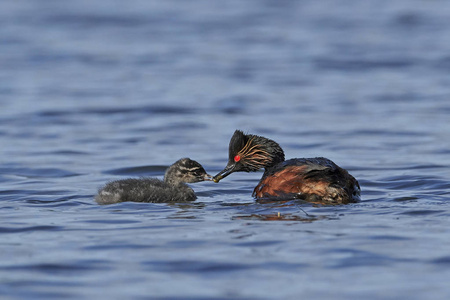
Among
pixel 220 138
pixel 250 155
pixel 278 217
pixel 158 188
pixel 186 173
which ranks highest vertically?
pixel 220 138

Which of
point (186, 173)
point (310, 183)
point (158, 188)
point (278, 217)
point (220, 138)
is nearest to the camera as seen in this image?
point (278, 217)

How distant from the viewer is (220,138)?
1545cm

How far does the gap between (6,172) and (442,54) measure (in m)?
14.9

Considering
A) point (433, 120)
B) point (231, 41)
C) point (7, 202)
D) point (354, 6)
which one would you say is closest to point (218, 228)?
point (7, 202)

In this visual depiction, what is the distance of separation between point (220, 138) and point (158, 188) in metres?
5.52

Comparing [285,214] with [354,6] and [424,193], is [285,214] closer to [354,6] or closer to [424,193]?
[424,193]

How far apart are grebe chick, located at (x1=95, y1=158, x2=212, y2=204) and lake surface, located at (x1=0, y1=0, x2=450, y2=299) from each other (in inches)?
12.9

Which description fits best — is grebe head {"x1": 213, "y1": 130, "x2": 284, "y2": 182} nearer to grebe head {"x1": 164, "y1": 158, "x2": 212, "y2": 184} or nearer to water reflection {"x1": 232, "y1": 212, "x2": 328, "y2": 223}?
grebe head {"x1": 164, "y1": 158, "x2": 212, "y2": 184}

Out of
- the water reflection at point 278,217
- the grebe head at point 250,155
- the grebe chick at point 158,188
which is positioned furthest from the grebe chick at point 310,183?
the grebe chick at point 158,188

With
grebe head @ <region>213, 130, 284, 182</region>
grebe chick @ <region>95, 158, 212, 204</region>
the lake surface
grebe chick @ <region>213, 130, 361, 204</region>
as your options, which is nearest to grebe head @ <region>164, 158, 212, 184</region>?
grebe chick @ <region>95, 158, 212, 204</region>

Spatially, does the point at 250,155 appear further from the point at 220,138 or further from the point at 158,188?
the point at 220,138

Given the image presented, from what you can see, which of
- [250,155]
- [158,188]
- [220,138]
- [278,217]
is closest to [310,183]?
[278,217]

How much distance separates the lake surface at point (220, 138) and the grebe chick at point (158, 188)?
1.07 ft

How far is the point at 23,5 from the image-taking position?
3616 centimetres
